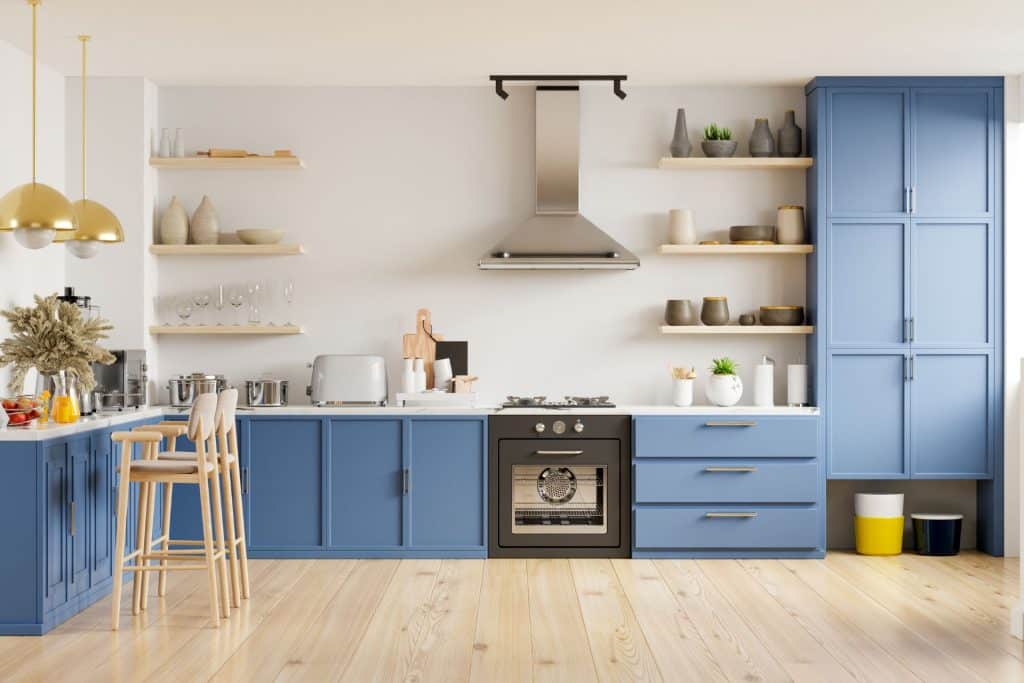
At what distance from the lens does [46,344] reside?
15.1 ft

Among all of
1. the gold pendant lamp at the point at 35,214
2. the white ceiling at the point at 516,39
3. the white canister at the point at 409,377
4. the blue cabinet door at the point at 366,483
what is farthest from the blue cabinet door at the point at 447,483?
the gold pendant lamp at the point at 35,214

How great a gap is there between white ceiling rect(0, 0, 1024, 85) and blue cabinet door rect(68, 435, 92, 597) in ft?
6.23

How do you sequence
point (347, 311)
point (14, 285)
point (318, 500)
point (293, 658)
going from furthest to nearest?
1. point (347, 311)
2. point (318, 500)
3. point (14, 285)
4. point (293, 658)

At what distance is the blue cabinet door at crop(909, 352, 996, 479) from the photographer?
5922 millimetres

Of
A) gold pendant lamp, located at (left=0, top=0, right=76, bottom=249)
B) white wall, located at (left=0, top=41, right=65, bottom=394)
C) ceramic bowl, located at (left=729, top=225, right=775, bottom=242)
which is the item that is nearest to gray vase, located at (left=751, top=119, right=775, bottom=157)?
ceramic bowl, located at (left=729, top=225, right=775, bottom=242)

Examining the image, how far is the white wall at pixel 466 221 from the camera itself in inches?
245

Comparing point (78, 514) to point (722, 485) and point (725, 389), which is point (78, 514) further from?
point (725, 389)

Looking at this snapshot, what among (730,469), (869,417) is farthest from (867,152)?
(730,469)

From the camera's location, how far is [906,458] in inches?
233

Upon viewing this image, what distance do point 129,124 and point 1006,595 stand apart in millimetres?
5027

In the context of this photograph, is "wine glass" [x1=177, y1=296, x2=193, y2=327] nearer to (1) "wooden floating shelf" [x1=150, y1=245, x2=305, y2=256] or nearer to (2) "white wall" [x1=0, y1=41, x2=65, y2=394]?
A: (1) "wooden floating shelf" [x1=150, y1=245, x2=305, y2=256]

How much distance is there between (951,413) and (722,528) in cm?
141

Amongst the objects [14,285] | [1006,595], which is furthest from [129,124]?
[1006,595]

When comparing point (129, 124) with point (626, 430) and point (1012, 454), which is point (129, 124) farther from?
point (1012, 454)
